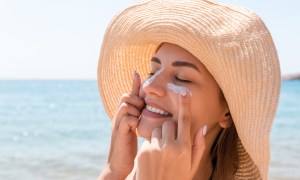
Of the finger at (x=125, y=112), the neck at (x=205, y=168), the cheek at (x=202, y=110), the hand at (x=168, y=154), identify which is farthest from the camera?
the neck at (x=205, y=168)

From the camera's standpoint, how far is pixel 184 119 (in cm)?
251

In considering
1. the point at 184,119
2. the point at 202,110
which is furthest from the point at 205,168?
the point at 184,119

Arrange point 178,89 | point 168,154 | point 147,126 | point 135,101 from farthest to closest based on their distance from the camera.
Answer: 1. point 135,101
2. point 147,126
3. point 178,89
4. point 168,154

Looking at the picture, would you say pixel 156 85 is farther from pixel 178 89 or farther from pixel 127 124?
pixel 127 124

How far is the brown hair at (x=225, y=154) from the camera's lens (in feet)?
10.1

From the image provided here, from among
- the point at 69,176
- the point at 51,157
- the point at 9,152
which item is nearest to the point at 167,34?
the point at 69,176

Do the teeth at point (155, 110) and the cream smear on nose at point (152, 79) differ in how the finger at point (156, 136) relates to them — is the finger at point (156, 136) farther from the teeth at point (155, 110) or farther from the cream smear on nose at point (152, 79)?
the cream smear on nose at point (152, 79)

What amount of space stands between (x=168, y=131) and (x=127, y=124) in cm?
46

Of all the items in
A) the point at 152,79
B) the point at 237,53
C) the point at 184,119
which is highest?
the point at 237,53

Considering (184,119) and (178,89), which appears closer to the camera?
(184,119)

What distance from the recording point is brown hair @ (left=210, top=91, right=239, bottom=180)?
307 centimetres

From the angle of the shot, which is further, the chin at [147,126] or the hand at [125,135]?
the hand at [125,135]

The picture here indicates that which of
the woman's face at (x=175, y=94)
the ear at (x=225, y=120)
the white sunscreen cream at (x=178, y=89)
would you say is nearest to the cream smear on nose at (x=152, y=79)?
the woman's face at (x=175, y=94)

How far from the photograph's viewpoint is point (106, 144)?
12.2 m
